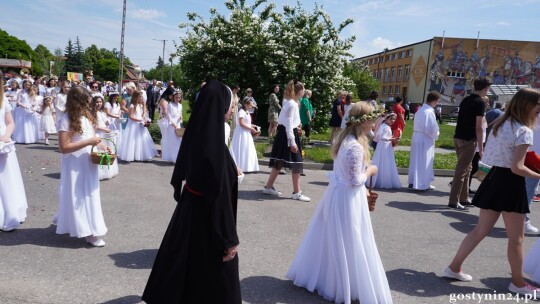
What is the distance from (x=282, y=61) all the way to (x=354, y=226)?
15.3 meters

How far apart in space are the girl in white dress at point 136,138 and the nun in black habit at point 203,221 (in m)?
8.81

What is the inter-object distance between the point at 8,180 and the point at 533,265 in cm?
664

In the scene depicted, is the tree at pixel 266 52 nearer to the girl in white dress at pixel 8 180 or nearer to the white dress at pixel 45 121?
the white dress at pixel 45 121

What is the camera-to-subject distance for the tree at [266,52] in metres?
18.5

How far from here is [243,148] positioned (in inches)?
414

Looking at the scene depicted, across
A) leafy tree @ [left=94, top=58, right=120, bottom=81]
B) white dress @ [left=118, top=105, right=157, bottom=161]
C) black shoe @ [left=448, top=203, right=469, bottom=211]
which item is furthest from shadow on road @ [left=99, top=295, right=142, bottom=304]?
leafy tree @ [left=94, top=58, right=120, bottom=81]

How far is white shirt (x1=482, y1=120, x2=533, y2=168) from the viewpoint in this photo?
4.18m

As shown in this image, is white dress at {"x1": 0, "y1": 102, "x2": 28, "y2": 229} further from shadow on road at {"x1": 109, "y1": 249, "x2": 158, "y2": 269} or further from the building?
the building

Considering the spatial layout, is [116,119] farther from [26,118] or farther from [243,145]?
[26,118]

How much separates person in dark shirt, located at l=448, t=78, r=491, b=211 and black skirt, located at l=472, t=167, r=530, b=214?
3.48 m

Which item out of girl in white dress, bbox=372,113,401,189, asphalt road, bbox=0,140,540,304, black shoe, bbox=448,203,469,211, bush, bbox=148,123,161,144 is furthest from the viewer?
bush, bbox=148,123,161,144

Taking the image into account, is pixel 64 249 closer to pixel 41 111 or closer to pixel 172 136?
pixel 172 136

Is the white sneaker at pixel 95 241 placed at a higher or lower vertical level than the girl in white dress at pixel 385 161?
lower

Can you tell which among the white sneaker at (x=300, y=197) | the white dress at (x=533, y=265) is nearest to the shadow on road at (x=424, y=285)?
the white dress at (x=533, y=265)
